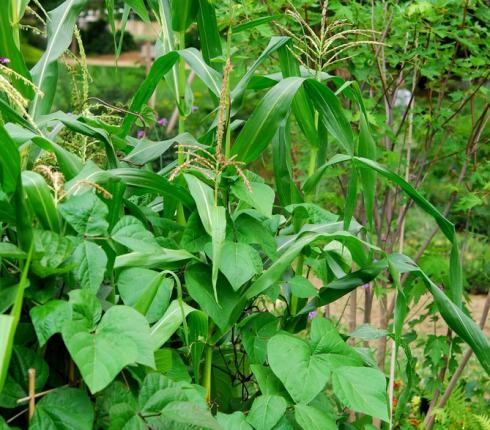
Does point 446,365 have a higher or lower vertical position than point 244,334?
lower

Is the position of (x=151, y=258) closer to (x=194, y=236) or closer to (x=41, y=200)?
(x=194, y=236)

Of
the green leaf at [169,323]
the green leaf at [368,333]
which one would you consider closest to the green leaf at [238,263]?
the green leaf at [169,323]

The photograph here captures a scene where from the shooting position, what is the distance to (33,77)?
2.10 meters

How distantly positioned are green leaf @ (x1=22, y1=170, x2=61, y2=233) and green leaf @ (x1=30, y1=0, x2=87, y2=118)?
0.68 m

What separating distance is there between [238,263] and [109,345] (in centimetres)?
41

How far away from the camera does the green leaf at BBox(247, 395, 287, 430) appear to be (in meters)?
1.49

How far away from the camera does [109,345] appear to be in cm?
126

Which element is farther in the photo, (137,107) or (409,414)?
(409,414)

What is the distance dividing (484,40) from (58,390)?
6.92ft

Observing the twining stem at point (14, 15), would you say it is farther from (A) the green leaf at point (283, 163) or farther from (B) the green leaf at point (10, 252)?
(B) the green leaf at point (10, 252)

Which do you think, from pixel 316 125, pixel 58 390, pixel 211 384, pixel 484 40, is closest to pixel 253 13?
pixel 484 40

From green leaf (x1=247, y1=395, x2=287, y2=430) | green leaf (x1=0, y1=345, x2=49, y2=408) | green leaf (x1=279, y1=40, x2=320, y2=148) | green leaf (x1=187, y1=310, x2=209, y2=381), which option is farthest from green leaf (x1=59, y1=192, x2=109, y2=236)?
green leaf (x1=279, y1=40, x2=320, y2=148)

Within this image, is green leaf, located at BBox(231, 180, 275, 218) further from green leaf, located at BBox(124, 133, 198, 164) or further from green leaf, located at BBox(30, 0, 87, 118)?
green leaf, located at BBox(30, 0, 87, 118)

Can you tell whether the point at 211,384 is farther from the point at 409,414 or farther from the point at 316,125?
the point at 409,414
